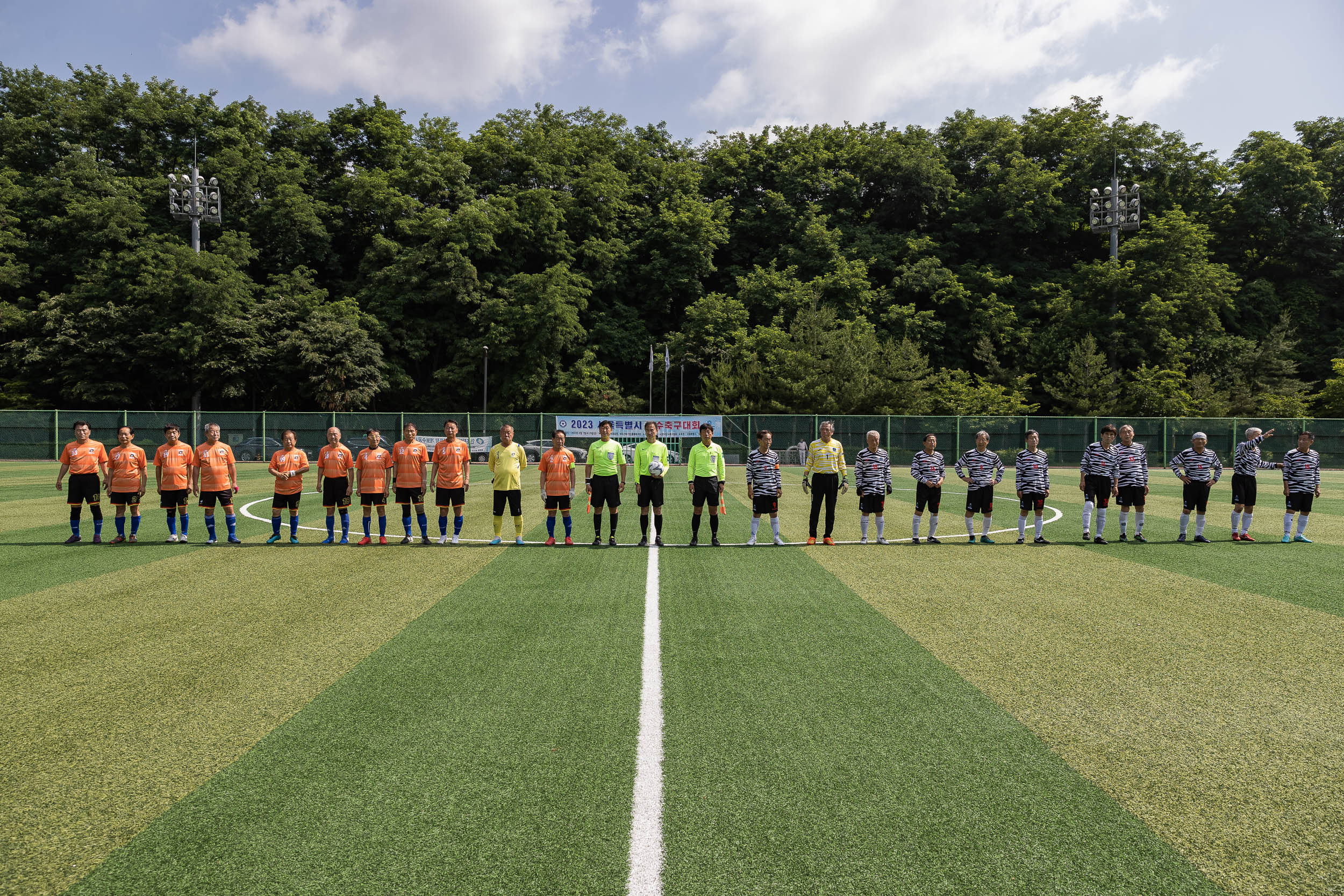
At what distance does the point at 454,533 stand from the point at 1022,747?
957 cm

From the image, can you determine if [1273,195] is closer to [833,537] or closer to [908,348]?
[908,348]

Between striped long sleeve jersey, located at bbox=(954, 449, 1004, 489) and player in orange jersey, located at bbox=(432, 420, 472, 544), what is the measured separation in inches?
316

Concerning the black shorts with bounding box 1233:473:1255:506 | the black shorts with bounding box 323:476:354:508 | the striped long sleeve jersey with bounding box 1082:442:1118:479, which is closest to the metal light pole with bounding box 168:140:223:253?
the black shorts with bounding box 323:476:354:508

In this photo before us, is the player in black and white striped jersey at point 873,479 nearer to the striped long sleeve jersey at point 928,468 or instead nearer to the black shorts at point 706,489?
the striped long sleeve jersey at point 928,468

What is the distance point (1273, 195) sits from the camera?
199 feet

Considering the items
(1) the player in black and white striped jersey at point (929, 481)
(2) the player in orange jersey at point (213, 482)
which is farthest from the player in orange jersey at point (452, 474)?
(1) the player in black and white striped jersey at point (929, 481)

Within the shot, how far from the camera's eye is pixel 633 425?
3728 centimetres

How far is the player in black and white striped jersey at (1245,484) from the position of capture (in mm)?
12828

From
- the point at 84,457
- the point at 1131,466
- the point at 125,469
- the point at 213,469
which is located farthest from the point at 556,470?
the point at 1131,466

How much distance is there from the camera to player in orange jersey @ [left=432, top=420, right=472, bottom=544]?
39.4ft

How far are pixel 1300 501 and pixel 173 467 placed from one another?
1839 centimetres

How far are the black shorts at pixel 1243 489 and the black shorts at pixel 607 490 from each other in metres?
10.1

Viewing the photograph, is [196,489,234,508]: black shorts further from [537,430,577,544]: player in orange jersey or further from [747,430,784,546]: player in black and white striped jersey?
[747,430,784,546]: player in black and white striped jersey

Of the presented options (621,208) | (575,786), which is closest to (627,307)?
(621,208)
